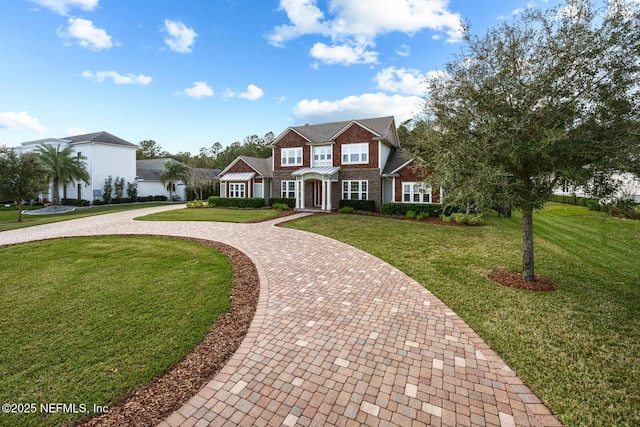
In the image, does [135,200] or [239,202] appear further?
[135,200]

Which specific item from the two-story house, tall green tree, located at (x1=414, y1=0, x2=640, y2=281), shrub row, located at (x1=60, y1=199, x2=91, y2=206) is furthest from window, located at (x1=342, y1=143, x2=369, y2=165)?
shrub row, located at (x1=60, y1=199, x2=91, y2=206)

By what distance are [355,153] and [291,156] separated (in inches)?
255

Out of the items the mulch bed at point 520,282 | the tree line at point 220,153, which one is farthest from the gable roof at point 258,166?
the mulch bed at point 520,282

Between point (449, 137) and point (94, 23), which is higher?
point (94, 23)

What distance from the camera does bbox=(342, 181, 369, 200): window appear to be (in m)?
24.5

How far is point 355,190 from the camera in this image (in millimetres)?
24844

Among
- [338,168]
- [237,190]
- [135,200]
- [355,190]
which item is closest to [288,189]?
[338,168]

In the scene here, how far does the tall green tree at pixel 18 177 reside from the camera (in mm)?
20609

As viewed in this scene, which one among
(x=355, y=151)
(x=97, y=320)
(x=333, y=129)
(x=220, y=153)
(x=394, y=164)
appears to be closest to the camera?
(x=97, y=320)

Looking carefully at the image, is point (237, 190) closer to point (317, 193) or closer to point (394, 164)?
point (317, 193)

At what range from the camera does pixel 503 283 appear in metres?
7.18

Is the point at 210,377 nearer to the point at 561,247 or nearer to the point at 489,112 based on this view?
the point at 489,112

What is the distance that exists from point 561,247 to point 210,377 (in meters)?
14.0

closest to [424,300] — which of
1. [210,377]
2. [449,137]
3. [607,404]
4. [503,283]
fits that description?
[503,283]
